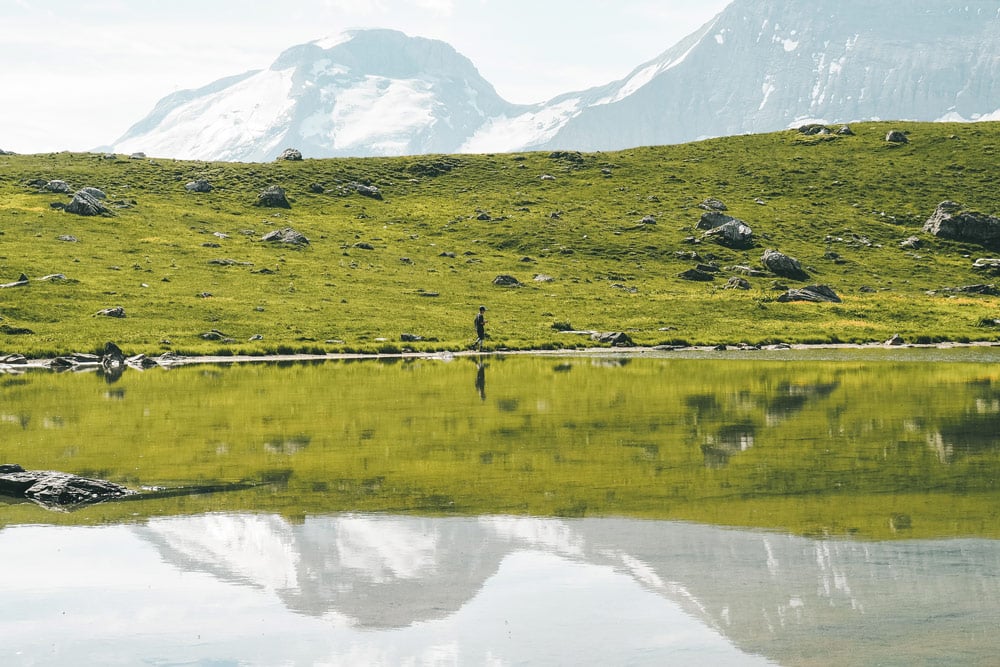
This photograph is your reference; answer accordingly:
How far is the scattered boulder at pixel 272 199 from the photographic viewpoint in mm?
117375

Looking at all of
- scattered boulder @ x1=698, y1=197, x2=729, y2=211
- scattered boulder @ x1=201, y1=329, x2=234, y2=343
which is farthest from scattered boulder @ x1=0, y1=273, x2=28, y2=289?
scattered boulder @ x1=698, y1=197, x2=729, y2=211

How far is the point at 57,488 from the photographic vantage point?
57.0 feet

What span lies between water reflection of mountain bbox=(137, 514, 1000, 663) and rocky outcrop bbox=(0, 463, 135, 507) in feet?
8.20

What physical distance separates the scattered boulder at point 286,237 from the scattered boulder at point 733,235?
37969 mm

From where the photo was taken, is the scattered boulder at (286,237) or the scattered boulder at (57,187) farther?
the scattered boulder at (57,187)

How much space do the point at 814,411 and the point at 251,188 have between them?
10522 cm

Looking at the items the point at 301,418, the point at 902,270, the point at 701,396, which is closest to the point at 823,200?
the point at 902,270

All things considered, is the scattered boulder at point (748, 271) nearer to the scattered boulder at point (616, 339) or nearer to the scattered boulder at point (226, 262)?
the scattered boulder at point (616, 339)

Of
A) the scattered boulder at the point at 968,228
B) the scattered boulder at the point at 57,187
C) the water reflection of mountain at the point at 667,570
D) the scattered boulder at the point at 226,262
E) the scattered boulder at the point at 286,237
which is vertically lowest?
the water reflection of mountain at the point at 667,570

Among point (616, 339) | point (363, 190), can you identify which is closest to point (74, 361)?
point (616, 339)

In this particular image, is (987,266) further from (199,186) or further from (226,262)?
(199,186)

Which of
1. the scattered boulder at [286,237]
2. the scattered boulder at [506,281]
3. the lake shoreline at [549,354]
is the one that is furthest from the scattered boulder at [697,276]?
the scattered boulder at [286,237]

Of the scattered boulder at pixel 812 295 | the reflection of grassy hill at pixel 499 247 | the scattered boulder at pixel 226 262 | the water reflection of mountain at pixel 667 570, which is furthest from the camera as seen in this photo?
the scattered boulder at pixel 226 262

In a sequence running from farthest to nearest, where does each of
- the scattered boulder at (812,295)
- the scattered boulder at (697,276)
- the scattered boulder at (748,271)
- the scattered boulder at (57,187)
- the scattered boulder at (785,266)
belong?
the scattered boulder at (57,187), the scattered boulder at (785,266), the scattered boulder at (748,271), the scattered boulder at (697,276), the scattered boulder at (812,295)
